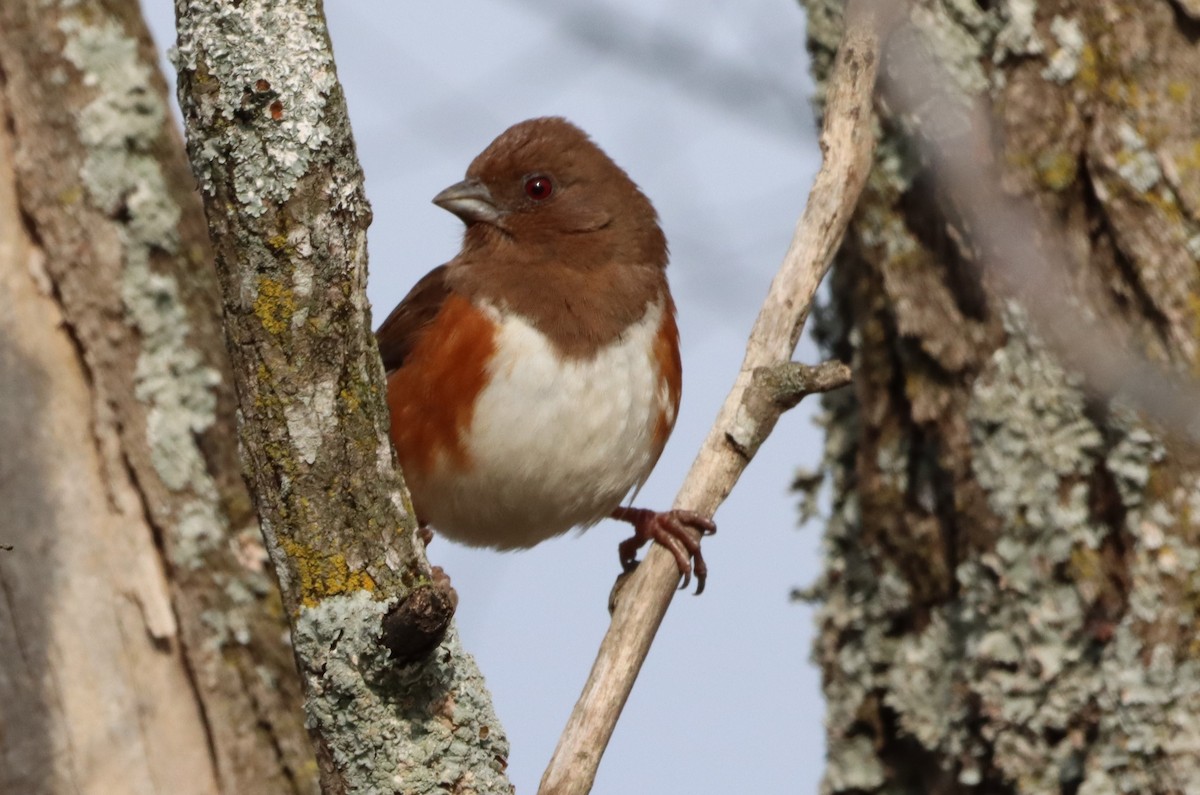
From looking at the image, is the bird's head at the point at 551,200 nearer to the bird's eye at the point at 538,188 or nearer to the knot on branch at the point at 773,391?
the bird's eye at the point at 538,188

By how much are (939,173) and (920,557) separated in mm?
923

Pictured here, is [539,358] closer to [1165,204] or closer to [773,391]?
[773,391]

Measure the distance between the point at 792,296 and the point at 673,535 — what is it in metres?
0.83

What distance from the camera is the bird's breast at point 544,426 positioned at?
139 inches

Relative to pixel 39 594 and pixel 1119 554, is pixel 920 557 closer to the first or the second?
pixel 1119 554

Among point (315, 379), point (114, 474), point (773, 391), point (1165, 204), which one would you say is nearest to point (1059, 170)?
point (1165, 204)

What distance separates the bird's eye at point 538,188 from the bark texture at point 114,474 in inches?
32.6

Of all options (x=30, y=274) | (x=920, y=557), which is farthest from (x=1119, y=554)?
(x=30, y=274)

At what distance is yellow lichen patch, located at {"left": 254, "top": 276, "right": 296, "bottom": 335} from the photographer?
216cm

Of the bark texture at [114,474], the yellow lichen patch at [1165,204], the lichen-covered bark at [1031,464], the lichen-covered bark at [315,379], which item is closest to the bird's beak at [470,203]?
the bark texture at [114,474]

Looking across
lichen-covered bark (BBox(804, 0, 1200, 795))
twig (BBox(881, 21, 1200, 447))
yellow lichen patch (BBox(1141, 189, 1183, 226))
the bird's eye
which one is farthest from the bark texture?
yellow lichen patch (BBox(1141, 189, 1183, 226))

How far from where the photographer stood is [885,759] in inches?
144

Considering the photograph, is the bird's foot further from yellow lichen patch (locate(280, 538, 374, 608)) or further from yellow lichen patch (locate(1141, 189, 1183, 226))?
yellow lichen patch (locate(1141, 189, 1183, 226))

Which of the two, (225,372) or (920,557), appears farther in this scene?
(225,372)
